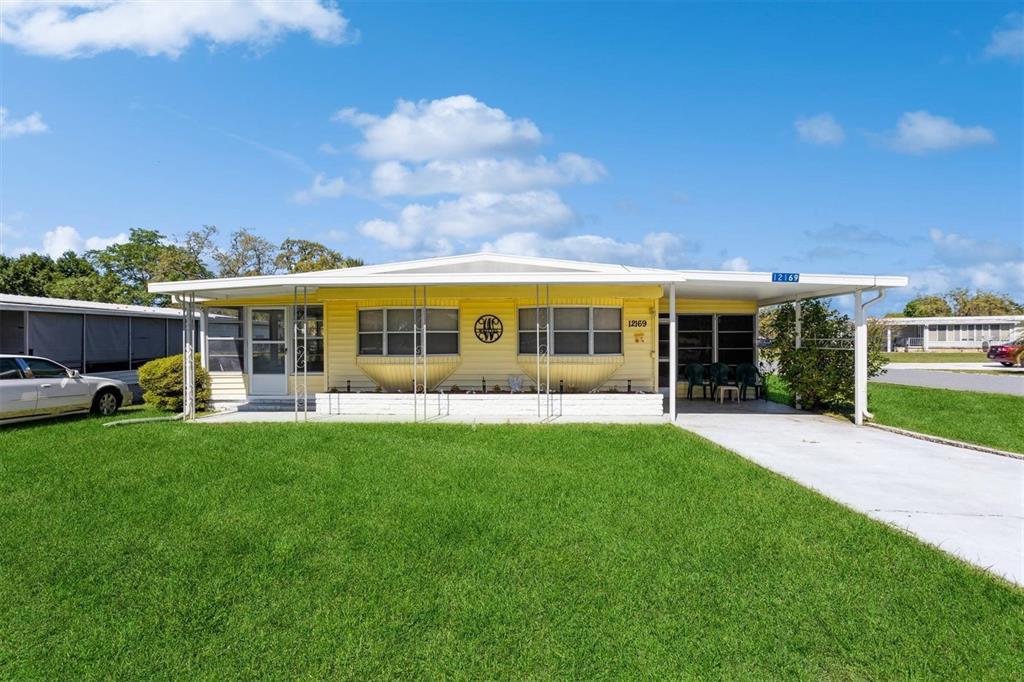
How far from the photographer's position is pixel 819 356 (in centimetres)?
1194

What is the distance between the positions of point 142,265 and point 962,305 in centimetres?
6724

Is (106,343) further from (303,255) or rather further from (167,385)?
(303,255)

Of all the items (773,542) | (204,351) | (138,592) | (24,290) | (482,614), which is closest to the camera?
(482,614)

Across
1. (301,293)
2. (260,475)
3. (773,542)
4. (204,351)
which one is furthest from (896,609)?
(204,351)

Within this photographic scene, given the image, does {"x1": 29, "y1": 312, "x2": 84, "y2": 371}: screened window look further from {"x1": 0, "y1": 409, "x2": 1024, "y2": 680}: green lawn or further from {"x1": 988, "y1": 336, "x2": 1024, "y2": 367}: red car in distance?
{"x1": 988, "y1": 336, "x2": 1024, "y2": 367}: red car in distance

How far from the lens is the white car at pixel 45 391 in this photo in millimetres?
9938

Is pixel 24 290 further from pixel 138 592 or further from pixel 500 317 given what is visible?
pixel 138 592

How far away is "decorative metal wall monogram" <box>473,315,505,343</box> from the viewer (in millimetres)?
12742

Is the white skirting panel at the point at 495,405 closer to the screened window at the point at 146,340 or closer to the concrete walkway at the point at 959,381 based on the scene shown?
the screened window at the point at 146,340

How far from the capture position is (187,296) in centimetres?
1159

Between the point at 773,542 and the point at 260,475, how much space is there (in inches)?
205

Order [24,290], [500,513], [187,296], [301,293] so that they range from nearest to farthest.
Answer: [500,513] < [187,296] < [301,293] < [24,290]

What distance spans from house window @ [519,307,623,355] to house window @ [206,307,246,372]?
701cm

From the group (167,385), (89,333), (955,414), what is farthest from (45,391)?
(955,414)
